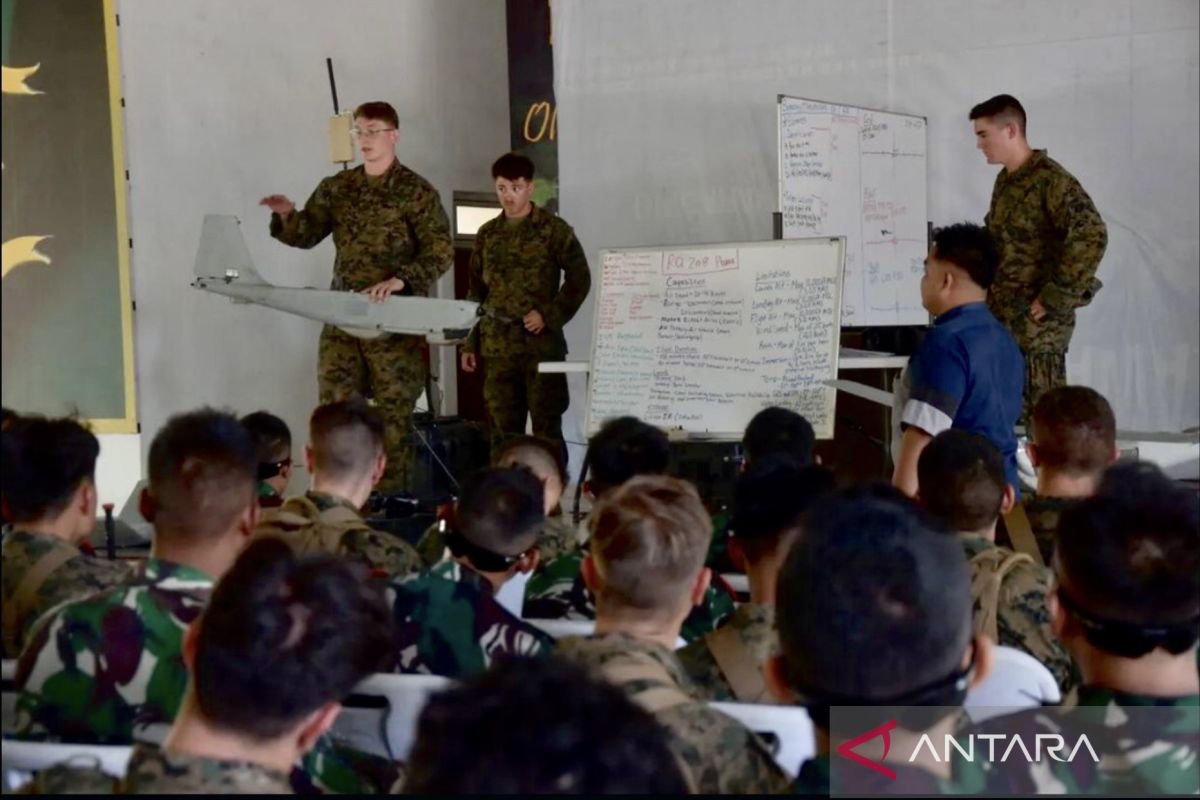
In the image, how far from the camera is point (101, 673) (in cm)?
164

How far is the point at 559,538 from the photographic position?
2971 mm

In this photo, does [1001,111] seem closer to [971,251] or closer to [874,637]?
[971,251]

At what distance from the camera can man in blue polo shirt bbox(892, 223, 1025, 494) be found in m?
3.31

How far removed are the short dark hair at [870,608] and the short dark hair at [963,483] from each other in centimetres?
118

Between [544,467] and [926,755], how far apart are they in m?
2.10

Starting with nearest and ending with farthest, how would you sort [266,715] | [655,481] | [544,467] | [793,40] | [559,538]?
[266,715] < [655,481] < [559,538] < [544,467] < [793,40]

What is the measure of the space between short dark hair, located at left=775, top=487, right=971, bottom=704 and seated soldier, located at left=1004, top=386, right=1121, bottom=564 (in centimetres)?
157

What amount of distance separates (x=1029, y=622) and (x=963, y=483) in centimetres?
36

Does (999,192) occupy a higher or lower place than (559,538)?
higher

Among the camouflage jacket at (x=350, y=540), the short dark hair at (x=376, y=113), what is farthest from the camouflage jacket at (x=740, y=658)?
the short dark hair at (x=376, y=113)

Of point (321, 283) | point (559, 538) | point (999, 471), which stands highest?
point (321, 283)

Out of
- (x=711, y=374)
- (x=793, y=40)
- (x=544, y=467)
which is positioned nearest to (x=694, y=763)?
(x=544, y=467)

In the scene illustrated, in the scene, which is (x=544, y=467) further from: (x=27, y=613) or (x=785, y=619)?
(x=785, y=619)

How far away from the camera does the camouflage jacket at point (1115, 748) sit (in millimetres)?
1314
